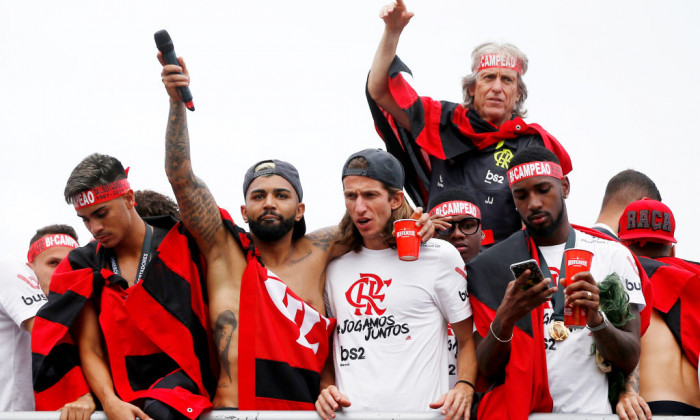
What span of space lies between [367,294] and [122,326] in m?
1.40

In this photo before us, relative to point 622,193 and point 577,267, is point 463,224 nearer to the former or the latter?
point 577,267

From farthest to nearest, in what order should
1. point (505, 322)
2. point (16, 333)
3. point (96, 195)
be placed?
point (16, 333), point (96, 195), point (505, 322)

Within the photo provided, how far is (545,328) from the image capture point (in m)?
4.33

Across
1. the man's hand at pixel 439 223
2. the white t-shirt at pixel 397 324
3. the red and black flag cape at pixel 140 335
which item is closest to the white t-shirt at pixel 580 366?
the white t-shirt at pixel 397 324

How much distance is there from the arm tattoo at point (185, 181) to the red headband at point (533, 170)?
178 cm

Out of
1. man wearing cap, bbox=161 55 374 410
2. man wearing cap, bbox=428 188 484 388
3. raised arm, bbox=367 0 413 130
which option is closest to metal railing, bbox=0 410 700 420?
man wearing cap, bbox=161 55 374 410

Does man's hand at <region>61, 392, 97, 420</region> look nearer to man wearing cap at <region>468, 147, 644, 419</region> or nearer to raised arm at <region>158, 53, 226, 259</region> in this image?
raised arm at <region>158, 53, 226, 259</region>

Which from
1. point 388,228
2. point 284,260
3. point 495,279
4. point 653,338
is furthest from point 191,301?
point 653,338

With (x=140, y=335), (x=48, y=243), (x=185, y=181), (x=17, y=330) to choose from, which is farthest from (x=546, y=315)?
(x=48, y=243)

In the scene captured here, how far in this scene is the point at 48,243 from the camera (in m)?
6.76

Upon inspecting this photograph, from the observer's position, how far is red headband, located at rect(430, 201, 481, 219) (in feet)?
17.8

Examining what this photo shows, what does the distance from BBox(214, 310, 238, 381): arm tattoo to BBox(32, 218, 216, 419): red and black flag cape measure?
0.08 m

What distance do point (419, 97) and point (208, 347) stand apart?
2486 millimetres

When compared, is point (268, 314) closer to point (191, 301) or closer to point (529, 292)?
point (191, 301)
